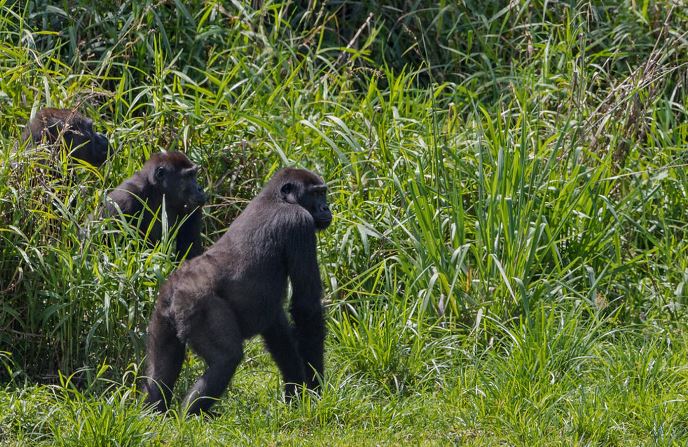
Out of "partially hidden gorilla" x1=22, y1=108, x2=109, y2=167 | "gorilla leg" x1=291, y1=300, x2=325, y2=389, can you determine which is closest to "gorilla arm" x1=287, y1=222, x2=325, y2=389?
"gorilla leg" x1=291, y1=300, x2=325, y2=389

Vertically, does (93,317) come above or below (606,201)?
below

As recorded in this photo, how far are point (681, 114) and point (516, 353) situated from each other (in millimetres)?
3642

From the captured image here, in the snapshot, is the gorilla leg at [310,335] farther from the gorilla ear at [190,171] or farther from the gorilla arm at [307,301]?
the gorilla ear at [190,171]

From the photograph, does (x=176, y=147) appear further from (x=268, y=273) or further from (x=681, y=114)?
(x=681, y=114)

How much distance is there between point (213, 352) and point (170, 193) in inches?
73.5

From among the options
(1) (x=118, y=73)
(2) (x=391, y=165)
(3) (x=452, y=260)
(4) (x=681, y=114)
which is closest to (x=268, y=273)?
(3) (x=452, y=260)

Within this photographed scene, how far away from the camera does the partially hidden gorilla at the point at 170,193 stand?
6609 millimetres

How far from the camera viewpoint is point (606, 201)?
6457mm

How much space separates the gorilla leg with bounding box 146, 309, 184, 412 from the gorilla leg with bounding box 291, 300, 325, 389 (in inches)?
22.4

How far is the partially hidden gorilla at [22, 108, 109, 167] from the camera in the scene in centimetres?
665

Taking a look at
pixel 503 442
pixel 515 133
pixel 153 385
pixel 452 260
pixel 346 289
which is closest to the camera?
pixel 503 442

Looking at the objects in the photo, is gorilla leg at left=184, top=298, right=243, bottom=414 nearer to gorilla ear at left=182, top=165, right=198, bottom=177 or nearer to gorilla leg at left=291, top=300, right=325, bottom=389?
gorilla leg at left=291, top=300, right=325, bottom=389

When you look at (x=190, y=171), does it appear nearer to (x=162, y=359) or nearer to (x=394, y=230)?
(x=394, y=230)

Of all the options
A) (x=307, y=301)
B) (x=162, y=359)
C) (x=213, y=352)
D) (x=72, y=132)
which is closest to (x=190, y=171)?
(x=72, y=132)
